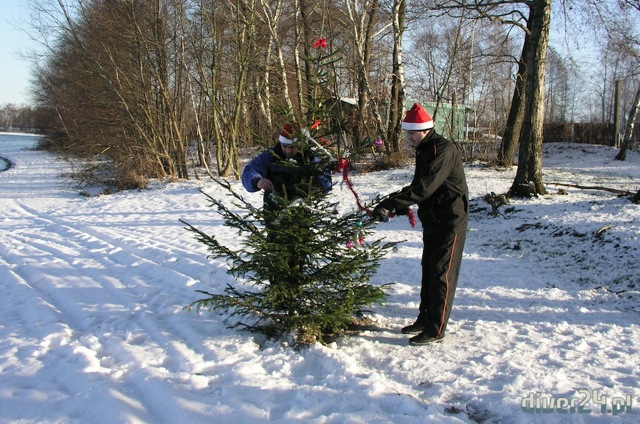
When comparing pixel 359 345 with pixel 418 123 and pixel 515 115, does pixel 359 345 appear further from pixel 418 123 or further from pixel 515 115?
pixel 515 115

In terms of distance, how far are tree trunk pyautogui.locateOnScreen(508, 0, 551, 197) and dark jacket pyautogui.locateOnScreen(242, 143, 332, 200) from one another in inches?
261

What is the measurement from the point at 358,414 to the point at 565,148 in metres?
25.4

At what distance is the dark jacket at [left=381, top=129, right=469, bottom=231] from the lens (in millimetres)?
3623

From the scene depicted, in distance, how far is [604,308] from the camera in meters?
4.58

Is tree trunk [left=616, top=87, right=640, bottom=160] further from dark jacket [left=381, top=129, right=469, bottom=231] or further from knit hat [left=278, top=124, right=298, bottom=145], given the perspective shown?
knit hat [left=278, top=124, right=298, bottom=145]

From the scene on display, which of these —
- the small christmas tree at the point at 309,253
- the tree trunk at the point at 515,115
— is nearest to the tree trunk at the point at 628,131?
the tree trunk at the point at 515,115

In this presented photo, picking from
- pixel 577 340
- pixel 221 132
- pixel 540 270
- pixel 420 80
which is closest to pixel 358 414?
pixel 577 340

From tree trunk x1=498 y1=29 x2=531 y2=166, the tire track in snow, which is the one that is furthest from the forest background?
the tire track in snow

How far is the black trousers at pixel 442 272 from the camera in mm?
3793

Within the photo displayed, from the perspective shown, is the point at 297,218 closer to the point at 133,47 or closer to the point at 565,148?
the point at 133,47

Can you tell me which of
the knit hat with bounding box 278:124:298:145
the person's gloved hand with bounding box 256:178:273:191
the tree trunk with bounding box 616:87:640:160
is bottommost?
the person's gloved hand with bounding box 256:178:273:191

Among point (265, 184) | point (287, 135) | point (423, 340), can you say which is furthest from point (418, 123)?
point (423, 340)

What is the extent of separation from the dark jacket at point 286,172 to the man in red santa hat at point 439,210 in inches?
23.3

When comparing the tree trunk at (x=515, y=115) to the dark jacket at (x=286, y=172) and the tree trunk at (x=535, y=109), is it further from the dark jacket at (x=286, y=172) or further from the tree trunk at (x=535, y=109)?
the dark jacket at (x=286, y=172)
